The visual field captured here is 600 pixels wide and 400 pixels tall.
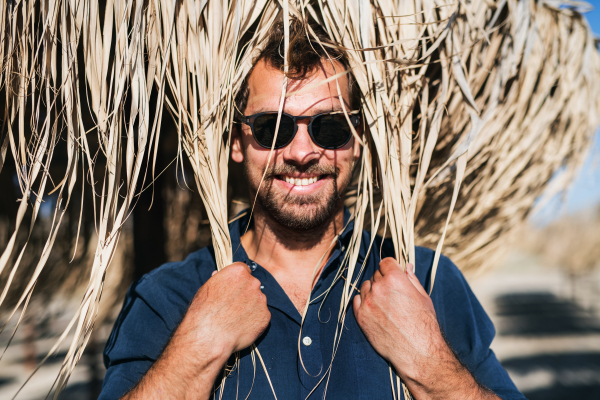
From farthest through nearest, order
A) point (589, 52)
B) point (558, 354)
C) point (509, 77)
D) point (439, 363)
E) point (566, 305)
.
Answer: point (566, 305), point (558, 354), point (589, 52), point (509, 77), point (439, 363)

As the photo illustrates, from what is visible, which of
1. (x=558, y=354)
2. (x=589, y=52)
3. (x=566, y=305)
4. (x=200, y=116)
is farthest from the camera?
(x=566, y=305)

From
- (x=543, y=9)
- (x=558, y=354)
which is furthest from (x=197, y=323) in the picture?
(x=558, y=354)

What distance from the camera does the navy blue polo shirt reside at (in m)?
0.83

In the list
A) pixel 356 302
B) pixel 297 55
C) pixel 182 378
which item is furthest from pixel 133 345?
pixel 297 55

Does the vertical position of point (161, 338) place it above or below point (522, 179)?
below

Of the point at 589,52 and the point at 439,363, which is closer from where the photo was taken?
the point at 439,363

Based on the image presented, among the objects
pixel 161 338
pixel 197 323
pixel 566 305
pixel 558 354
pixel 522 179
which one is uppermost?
pixel 522 179

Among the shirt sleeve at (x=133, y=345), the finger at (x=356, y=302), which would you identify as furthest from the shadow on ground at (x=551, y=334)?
the shirt sleeve at (x=133, y=345)

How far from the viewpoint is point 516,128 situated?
1202 millimetres

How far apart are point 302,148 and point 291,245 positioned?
306 millimetres

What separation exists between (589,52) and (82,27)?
4.98ft

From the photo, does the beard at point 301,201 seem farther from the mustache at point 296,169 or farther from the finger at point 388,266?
the finger at point 388,266

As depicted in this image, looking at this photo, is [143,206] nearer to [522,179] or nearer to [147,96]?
[147,96]

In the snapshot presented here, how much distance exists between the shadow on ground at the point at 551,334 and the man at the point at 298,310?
442 cm
